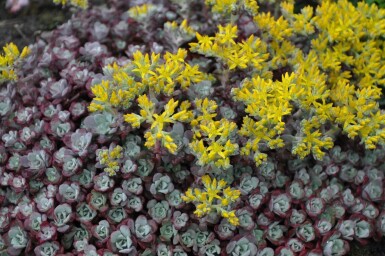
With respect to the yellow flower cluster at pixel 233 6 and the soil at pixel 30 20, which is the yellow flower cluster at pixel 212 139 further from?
the soil at pixel 30 20

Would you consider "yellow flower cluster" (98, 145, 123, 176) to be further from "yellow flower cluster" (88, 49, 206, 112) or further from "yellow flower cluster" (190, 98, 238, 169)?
"yellow flower cluster" (190, 98, 238, 169)

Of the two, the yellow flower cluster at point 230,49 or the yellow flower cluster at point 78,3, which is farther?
the yellow flower cluster at point 78,3

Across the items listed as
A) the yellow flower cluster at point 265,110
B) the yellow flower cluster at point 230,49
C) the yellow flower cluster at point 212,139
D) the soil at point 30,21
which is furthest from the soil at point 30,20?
the yellow flower cluster at point 265,110

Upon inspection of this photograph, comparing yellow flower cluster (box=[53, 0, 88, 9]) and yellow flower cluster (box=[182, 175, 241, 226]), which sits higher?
yellow flower cluster (box=[53, 0, 88, 9])

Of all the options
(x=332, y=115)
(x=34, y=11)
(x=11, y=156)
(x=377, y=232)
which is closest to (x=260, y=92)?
(x=332, y=115)

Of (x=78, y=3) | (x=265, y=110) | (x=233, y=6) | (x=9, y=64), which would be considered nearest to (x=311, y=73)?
(x=265, y=110)

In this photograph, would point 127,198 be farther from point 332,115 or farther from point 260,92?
point 332,115

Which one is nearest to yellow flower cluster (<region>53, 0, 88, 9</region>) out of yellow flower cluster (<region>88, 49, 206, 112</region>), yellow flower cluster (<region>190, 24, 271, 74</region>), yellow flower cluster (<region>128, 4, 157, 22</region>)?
yellow flower cluster (<region>128, 4, 157, 22</region>)

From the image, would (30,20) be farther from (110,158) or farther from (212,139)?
(212,139)
